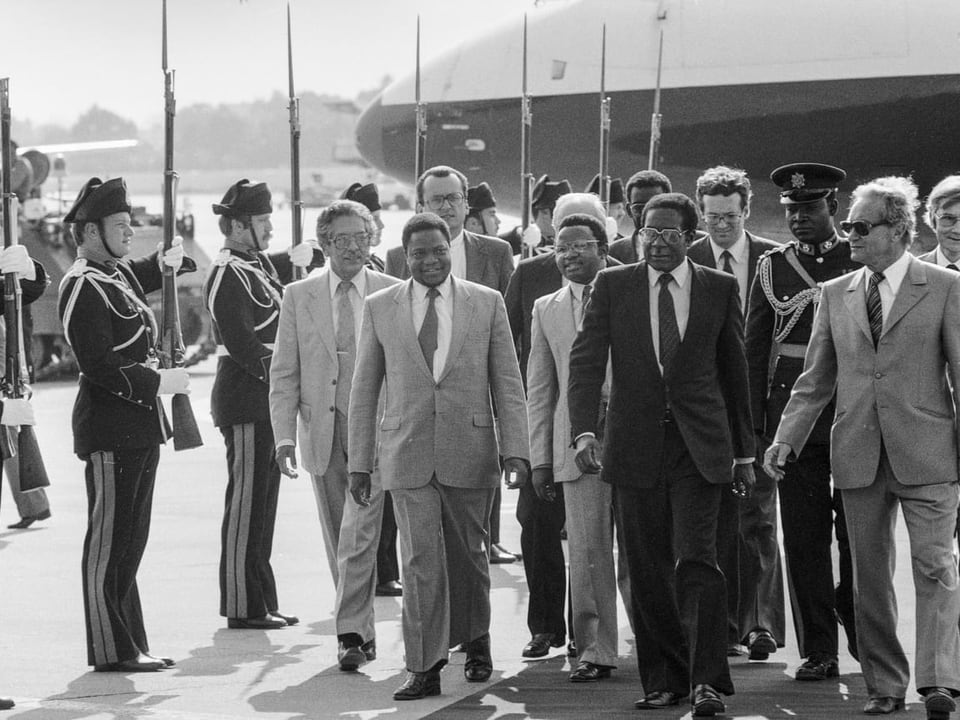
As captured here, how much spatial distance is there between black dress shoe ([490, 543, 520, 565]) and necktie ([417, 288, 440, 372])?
2.88 meters

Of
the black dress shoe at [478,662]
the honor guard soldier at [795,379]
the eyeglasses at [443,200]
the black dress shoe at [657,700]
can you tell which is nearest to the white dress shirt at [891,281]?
the honor guard soldier at [795,379]

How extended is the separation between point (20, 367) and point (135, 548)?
782mm

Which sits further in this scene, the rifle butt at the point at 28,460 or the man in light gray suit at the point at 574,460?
the rifle butt at the point at 28,460

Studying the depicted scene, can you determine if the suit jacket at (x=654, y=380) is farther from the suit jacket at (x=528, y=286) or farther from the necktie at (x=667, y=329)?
the suit jacket at (x=528, y=286)

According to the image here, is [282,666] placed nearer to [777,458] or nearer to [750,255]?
[777,458]

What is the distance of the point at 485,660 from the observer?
6.34m

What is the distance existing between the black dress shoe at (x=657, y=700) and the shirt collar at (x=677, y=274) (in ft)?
4.22

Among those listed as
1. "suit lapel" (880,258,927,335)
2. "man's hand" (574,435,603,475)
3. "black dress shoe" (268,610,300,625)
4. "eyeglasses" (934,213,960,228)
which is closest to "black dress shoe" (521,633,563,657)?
"man's hand" (574,435,603,475)

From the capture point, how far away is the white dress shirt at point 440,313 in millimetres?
6289

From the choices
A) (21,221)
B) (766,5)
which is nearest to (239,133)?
(21,221)

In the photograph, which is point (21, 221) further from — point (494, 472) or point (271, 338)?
point (494, 472)

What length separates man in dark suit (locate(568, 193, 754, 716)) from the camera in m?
5.78

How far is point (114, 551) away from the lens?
6.59 meters

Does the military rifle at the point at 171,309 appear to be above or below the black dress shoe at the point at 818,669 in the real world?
above
